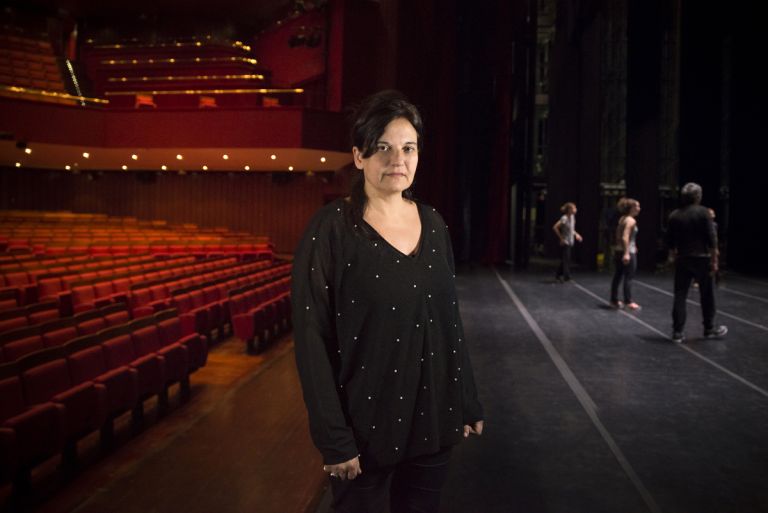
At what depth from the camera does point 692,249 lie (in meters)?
5.59

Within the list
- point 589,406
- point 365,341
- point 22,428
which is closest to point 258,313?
point 589,406

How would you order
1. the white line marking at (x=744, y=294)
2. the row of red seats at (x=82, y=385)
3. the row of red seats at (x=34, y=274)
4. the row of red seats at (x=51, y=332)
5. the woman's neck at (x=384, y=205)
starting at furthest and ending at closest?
the white line marking at (x=744, y=294) < the row of red seats at (x=34, y=274) < the row of red seats at (x=51, y=332) < the row of red seats at (x=82, y=385) < the woman's neck at (x=384, y=205)

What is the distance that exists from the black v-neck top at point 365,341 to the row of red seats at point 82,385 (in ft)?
6.18

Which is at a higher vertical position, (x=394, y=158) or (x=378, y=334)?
(x=394, y=158)

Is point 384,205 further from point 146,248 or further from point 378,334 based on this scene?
point 146,248

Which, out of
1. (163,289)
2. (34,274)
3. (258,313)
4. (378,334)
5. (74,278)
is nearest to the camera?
(378,334)

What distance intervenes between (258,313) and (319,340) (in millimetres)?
4920

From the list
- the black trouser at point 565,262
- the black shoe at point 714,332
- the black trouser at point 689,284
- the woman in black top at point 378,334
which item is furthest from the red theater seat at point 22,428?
the black trouser at point 565,262

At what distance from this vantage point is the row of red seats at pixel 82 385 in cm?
278

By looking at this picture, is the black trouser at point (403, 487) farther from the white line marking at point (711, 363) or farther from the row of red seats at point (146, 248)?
the row of red seats at point (146, 248)

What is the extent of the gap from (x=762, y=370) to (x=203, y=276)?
6242mm

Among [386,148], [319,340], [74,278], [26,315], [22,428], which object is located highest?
[386,148]

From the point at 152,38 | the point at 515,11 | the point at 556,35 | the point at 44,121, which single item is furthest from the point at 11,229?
the point at 556,35

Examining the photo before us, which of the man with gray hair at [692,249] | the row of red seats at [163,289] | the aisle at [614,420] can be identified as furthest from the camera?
the row of red seats at [163,289]
